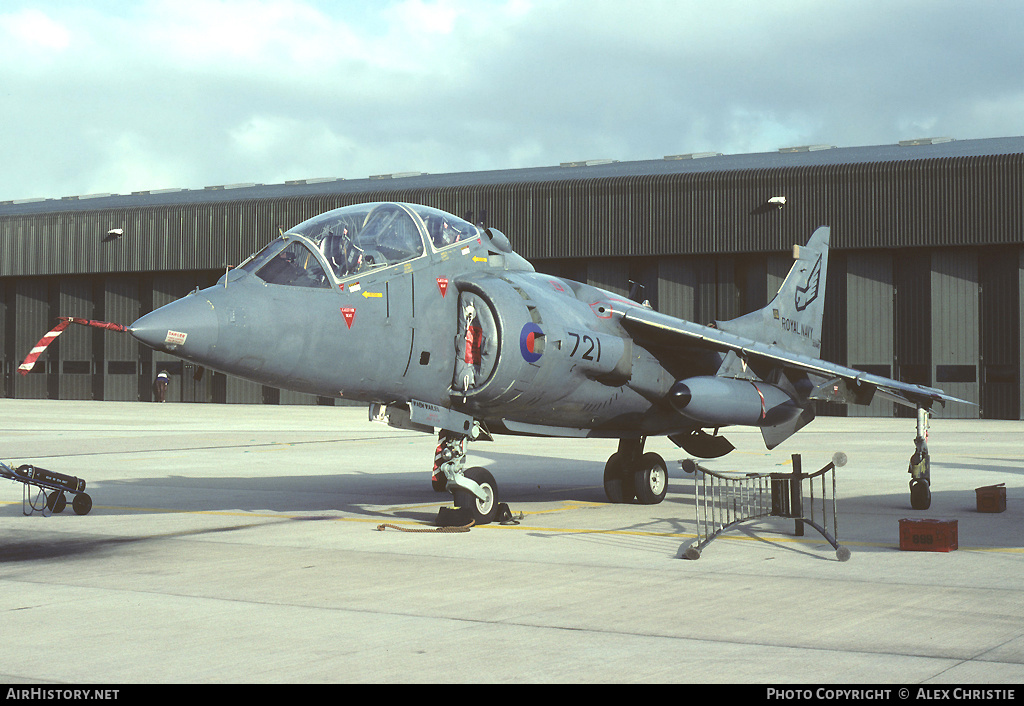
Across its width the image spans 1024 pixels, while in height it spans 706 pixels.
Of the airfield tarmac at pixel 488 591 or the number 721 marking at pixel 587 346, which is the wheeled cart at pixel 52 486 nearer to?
the airfield tarmac at pixel 488 591

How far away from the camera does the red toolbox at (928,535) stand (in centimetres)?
1095

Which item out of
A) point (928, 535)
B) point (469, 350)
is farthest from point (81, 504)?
point (928, 535)

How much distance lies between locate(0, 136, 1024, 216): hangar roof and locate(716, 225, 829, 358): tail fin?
29163mm

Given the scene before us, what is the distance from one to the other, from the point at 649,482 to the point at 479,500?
3.93 metres

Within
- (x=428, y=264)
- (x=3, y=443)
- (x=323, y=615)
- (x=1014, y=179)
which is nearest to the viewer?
(x=323, y=615)

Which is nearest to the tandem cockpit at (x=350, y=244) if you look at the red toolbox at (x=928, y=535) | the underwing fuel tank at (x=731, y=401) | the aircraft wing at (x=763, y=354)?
the aircraft wing at (x=763, y=354)

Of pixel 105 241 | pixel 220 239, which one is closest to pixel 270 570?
pixel 220 239

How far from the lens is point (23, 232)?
205 feet

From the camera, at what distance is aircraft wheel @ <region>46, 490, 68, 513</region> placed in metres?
14.3

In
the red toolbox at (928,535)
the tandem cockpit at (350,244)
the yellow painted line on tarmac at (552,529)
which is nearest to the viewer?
the red toolbox at (928,535)

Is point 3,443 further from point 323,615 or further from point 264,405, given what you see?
point 264,405

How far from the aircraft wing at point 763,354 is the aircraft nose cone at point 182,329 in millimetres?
6105

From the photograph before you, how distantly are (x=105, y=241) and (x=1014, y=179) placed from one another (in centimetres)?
4615

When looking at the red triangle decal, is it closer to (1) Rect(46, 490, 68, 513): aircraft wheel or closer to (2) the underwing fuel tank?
(2) the underwing fuel tank
